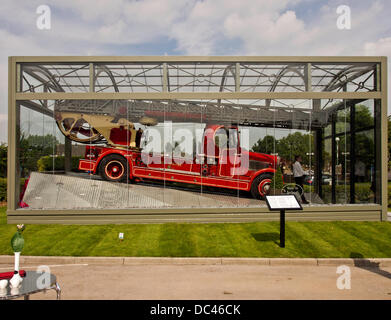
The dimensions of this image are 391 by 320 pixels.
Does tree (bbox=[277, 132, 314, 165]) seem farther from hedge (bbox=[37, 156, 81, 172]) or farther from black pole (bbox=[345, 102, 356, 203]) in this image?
hedge (bbox=[37, 156, 81, 172])

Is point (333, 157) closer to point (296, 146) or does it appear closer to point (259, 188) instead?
point (296, 146)

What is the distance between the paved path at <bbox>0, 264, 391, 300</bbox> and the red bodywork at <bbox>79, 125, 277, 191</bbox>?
4401 mm

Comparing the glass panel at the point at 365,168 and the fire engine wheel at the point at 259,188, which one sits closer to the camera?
the fire engine wheel at the point at 259,188

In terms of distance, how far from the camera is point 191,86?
41.7 ft

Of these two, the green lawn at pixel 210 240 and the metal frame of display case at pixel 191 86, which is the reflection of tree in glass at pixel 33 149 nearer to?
Result: the metal frame of display case at pixel 191 86

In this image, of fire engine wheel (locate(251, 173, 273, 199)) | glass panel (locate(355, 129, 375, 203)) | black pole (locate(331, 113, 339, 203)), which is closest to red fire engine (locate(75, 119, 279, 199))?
fire engine wheel (locate(251, 173, 273, 199))

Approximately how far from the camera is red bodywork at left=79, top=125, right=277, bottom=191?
12.6m

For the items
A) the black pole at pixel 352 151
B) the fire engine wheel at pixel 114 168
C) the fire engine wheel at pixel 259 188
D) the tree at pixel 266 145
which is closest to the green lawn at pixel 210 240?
the fire engine wheel at pixel 259 188

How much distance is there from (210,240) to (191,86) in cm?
563

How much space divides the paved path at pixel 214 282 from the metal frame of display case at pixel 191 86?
3.82 metres

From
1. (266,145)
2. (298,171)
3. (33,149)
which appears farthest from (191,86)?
(33,149)

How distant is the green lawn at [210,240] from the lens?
30.6ft

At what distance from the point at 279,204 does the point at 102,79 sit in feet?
25.3
